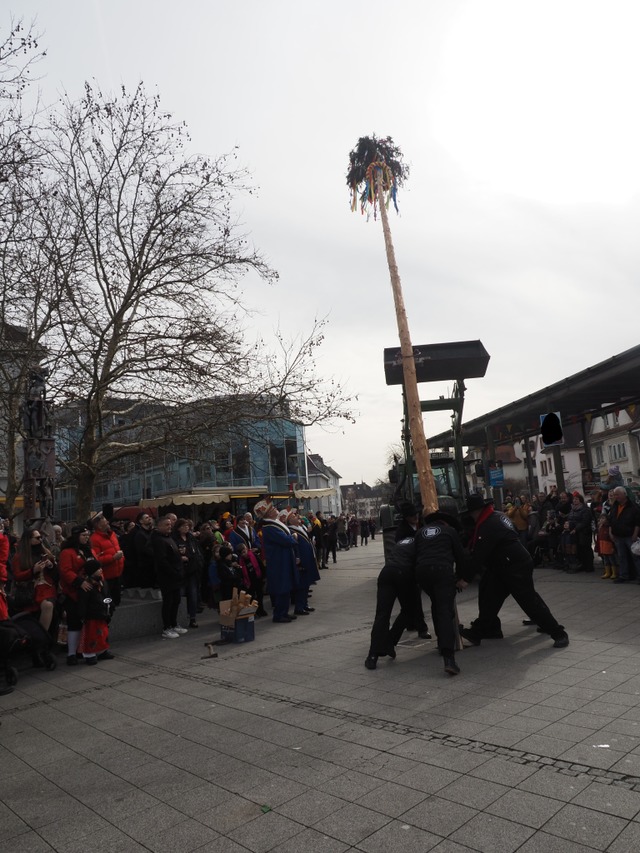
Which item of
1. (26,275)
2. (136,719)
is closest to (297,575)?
(136,719)

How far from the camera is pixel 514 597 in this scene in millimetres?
7492

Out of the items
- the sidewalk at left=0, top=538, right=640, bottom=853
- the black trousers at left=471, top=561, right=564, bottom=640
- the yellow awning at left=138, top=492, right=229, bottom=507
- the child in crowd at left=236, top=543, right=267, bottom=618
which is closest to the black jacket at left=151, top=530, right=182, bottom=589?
the child in crowd at left=236, top=543, right=267, bottom=618

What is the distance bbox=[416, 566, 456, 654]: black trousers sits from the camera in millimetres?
6684

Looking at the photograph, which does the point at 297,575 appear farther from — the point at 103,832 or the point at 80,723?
the point at 103,832

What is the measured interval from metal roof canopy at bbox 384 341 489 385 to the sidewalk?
781 cm

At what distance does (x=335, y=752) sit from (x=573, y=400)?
58.9 ft

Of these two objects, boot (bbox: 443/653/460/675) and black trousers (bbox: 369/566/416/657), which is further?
black trousers (bbox: 369/566/416/657)

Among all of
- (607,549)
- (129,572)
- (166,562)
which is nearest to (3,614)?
(166,562)

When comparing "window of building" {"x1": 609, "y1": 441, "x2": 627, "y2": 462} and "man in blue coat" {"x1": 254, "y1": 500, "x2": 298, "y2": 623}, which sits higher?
"window of building" {"x1": 609, "y1": 441, "x2": 627, "y2": 462}

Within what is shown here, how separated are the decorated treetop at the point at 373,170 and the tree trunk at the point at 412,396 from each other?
1.01 meters

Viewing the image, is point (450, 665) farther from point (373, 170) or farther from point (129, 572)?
point (373, 170)

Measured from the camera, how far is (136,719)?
583 centimetres

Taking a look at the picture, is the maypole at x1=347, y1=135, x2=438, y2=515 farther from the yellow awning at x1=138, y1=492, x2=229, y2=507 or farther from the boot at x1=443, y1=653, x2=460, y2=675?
the yellow awning at x1=138, y1=492, x2=229, y2=507

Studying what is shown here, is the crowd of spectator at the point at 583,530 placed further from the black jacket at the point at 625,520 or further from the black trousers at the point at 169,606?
the black trousers at the point at 169,606
